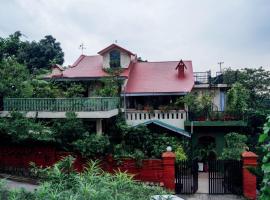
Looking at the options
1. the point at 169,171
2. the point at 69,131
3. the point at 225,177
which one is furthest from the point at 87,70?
the point at 225,177

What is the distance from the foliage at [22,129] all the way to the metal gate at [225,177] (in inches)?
279

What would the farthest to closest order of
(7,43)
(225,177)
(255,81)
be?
1. (255,81)
2. (7,43)
3. (225,177)

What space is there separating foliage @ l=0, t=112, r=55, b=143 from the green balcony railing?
5.07ft

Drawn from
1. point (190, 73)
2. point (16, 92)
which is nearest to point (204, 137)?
point (190, 73)

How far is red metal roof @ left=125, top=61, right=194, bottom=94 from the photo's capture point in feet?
69.0

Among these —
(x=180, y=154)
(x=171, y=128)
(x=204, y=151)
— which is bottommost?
(x=204, y=151)

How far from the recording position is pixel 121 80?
21031 millimetres

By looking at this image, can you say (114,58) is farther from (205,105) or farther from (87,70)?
(205,105)

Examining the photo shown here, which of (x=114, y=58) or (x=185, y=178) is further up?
(x=114, y=58)

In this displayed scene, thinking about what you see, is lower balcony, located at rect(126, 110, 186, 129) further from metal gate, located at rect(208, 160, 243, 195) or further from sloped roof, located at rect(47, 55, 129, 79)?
metal gate, located at rect(208, 160, 243, 195)

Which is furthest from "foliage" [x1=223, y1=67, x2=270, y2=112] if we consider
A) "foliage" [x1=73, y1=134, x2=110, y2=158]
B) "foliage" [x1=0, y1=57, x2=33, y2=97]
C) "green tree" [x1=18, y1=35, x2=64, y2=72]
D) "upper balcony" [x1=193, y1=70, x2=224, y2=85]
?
"green tree" [x1=18, y1=35, x2=64, y2=72]

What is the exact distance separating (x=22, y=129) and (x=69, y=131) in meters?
2.16

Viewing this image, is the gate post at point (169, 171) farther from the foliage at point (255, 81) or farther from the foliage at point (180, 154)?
the foliage at point (255, 81)

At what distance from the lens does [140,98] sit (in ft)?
72.2
